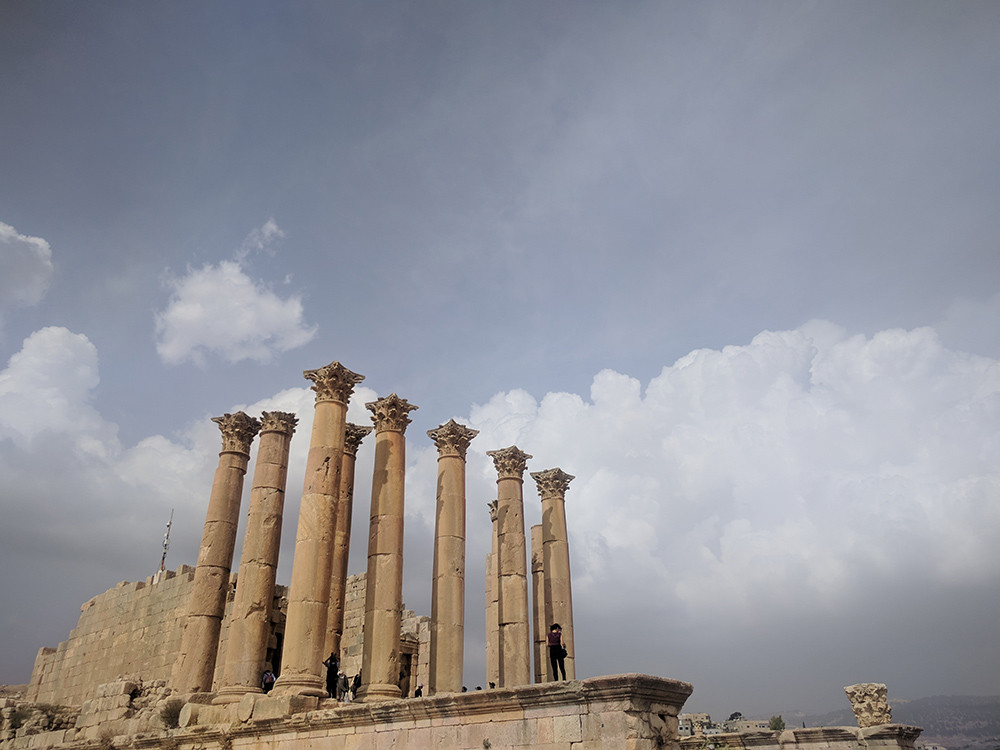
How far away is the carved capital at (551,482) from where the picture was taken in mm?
24891

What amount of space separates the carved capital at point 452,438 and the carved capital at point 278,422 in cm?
392

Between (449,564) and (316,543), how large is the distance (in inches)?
164

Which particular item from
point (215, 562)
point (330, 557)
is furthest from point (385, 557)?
point (215, 562)

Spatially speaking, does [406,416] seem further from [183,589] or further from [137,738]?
[183,589]

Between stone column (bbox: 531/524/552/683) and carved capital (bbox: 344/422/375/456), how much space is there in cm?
778

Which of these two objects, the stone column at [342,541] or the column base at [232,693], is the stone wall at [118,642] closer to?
the stone column at [342,541]

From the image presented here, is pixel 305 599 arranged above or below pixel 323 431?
below

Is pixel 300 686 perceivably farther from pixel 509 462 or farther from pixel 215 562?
pixel 509 462

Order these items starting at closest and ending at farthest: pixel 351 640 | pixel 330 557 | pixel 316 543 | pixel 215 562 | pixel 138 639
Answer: pixel 316 543 < pixel 330 557 < pixel 215 562 < pixel 351 640 < pixel 138 639

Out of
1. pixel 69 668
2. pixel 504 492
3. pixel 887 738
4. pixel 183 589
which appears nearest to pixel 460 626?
pixel 504 492

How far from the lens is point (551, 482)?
81.9 feet

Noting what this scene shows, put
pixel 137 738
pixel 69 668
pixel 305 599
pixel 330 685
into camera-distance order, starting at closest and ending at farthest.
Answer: pixel 305 599 → pixel 137 738 → pixel 330 685 → pixel 69 668

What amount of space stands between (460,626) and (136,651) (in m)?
16.0

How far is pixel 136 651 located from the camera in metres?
28.0
